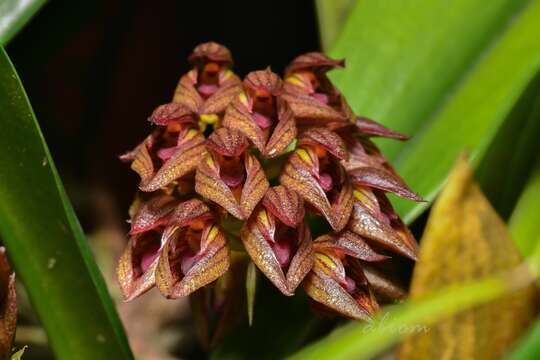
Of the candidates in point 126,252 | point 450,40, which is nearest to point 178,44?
point 450,40

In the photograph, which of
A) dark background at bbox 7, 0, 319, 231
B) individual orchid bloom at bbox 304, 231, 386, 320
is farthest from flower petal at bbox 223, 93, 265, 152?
dark background at bbox 7, 0, 319, 231

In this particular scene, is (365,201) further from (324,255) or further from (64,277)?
(64,277)

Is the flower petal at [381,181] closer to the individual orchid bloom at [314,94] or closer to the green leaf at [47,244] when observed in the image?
the individual orchid bloom at [314,94]

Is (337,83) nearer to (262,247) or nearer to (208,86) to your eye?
(208,86)

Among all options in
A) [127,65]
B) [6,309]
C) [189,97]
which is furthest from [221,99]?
[127,65]

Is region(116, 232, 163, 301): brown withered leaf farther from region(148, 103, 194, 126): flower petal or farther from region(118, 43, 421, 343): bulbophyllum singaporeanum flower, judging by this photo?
region(148, 103, 194, 126): flower petal
